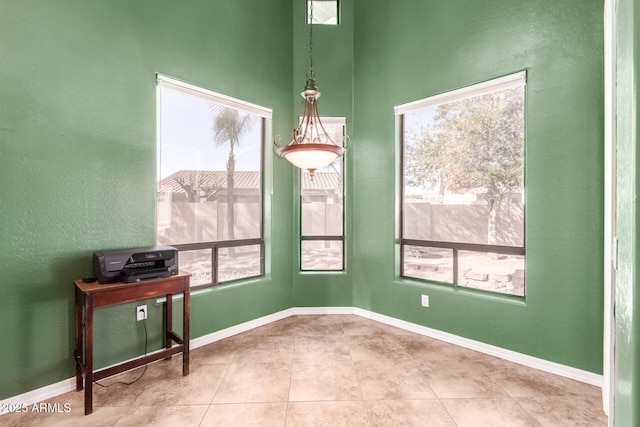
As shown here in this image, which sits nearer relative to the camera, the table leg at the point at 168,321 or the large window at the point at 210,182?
the table leg at the point at 168,321

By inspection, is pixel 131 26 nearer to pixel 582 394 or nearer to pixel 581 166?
pixel 581 166

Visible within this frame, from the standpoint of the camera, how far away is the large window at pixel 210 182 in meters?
2.96

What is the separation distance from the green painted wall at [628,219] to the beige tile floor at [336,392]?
1.37 m

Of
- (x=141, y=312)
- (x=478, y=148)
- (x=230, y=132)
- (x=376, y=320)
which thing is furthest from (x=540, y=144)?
(x=141, y=312)

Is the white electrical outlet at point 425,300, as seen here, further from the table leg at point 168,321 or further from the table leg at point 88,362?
the table leg at point 88,362

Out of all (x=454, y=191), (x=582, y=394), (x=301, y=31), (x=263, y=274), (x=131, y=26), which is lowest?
(x=582, y=394)

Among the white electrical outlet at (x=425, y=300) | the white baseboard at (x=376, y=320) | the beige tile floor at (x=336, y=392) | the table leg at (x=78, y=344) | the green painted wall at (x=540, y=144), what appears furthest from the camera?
the white electrical outlet at (x=425, y=300)

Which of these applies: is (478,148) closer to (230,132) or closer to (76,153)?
(230,132)

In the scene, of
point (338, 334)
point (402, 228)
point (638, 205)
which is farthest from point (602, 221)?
point (338, 334)

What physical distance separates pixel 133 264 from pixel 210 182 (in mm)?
1256

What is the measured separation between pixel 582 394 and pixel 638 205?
7.47 feet

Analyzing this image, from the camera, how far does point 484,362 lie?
271 cm

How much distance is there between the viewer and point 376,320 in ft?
12.3

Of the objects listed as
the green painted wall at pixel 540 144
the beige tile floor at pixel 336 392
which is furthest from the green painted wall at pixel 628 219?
→ the green painted wall at pixel 540 144
